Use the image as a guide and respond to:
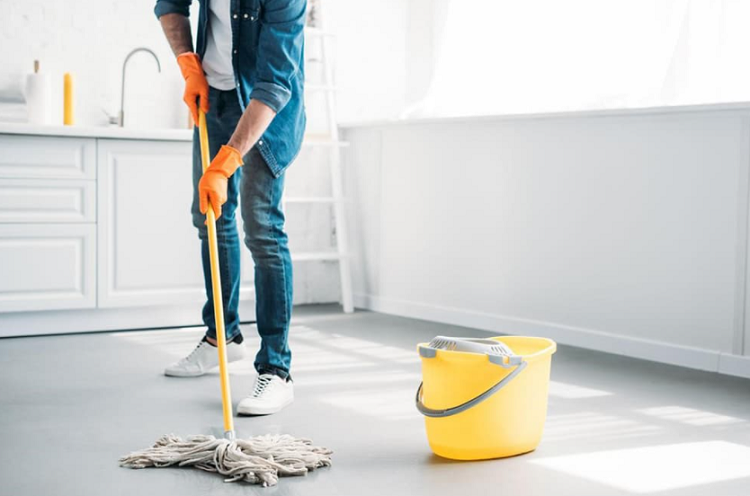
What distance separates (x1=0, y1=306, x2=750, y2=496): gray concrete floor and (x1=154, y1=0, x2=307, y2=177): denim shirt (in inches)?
27.6

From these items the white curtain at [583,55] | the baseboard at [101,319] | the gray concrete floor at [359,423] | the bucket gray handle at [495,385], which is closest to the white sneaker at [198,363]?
the gray concrete floor at [359,423]

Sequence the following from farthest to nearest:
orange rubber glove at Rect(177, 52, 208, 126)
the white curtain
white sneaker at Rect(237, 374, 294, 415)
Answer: the white curtain, orange rubber glove at Rect(177, 52, 208, 126), white sneaker at Rect(237, 374, 294, 415)

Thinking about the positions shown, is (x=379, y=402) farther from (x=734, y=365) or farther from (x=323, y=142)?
(x=323, y=142)

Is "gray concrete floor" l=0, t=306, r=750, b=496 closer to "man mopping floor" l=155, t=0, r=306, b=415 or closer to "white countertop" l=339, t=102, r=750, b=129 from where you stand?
"man mopping floor" l=155, t=0, r=306, b=415

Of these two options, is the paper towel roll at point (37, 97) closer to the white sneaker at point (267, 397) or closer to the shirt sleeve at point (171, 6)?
the shirt sleeve at point (171, 6)

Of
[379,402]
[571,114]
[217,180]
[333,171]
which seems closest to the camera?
[217,180]

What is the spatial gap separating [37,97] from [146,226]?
0.70m

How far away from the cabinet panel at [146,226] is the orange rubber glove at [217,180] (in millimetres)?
1619

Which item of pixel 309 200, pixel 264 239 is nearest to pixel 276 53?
pixel 264 239

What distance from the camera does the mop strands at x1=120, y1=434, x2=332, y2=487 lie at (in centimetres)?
186

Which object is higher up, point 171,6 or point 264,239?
point 171,6

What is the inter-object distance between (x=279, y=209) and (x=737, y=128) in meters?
1.54

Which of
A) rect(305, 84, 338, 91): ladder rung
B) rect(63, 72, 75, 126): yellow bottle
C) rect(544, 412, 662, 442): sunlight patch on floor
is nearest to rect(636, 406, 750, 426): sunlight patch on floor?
rect(544, 412, 662, 442): sunlight patch on floor

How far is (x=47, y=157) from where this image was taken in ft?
11.6
